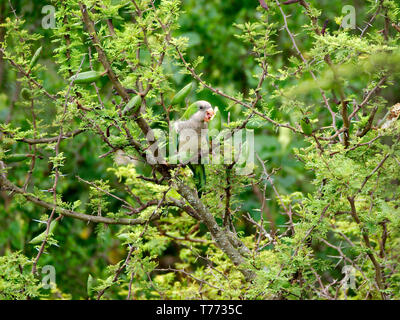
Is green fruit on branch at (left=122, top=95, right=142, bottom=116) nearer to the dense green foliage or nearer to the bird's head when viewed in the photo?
the dense green foliage

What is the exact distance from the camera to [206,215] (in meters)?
0.99

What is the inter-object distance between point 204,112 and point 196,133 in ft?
0.14

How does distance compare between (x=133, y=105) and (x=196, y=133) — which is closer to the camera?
(x=133, y=105)

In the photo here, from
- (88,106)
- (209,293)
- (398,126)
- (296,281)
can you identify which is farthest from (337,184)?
(209,293)

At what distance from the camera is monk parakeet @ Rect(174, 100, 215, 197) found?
962 millimetres

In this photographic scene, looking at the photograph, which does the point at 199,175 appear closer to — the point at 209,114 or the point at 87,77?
the point at 209,114

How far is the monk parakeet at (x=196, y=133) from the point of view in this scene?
37.9 inches

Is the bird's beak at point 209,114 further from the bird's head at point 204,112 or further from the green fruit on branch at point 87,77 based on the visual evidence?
the green fruit on branch at point 87,77

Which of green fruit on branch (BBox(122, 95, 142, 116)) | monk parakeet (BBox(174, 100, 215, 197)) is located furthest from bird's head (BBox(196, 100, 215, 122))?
green fruit on branch (BBox(122, 95, 142, 116))

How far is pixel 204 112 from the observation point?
3.17 feet

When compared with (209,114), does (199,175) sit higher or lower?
lower

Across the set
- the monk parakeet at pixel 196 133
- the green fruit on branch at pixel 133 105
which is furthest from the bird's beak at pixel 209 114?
the green fruit on branch at pixel 133 105

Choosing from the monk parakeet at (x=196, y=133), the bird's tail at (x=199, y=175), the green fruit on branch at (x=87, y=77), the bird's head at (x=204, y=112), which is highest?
the green fruit on branch at (x=87, y=77)

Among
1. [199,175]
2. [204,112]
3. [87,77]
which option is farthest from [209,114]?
[87,77]
